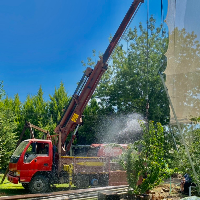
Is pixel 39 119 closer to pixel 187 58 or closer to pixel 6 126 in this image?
pixel 6 126

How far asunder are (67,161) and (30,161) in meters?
1.64

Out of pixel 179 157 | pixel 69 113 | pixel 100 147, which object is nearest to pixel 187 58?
pixel 179 157

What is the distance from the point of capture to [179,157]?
26.6ft

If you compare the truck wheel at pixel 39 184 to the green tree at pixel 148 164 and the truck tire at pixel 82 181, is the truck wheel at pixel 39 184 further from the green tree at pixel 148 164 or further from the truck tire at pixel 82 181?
the green tree at pixel 148 164

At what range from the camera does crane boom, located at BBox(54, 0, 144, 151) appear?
43.1 ft

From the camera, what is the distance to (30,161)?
35.9 feet

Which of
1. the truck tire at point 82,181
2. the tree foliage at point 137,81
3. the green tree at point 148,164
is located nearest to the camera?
the green tree at point 148,164

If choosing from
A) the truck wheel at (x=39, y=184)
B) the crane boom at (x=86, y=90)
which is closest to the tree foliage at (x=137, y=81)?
the crane boom at (x=86, y=90)

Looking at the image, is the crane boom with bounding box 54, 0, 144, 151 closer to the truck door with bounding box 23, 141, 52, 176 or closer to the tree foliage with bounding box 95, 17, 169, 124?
the truck door with bounding box 23, 141, 52, 176

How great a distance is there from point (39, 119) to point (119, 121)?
8.54 m

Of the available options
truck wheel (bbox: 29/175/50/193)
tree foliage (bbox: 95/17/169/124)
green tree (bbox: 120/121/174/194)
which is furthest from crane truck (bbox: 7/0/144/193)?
tree foliage (bbox: 95/17/169/124)

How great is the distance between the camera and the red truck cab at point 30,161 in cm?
1072

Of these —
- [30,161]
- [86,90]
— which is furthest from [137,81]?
[30,161]

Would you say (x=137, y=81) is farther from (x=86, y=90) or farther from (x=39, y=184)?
(x=39, y=184)
